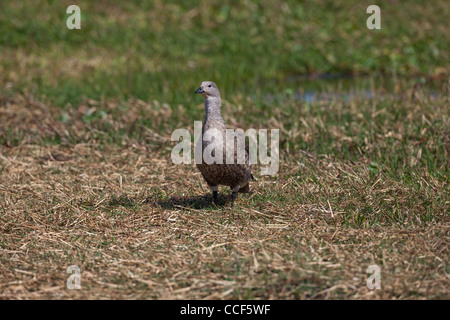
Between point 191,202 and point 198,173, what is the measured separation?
969 millimetres

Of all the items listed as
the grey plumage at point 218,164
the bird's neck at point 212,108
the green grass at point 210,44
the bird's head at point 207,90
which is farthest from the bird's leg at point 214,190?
the green grass at point 210,44

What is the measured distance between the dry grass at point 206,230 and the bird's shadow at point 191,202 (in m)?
0.02

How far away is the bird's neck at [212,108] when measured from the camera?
6.05m

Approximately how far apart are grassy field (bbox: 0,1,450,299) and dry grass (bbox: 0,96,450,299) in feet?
0.05

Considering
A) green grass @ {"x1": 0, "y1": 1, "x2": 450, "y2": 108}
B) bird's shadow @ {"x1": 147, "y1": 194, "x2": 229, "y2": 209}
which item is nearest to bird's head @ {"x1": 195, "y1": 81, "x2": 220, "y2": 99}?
bird's shadow @ {"x1": 147, "y1": 194, "x2": 229, "y2": 209}

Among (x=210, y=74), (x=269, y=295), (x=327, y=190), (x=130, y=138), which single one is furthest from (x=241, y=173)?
(x=210, y=74)

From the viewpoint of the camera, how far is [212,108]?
6.10 metres

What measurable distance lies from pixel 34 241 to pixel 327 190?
274cm

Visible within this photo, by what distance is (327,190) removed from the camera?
20.6ft

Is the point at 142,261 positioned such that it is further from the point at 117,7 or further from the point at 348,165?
the point at 117,7

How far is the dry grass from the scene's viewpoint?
4574 millimetres

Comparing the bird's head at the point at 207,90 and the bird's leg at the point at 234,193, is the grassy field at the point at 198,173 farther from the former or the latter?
the bird's head at the point at 207,90

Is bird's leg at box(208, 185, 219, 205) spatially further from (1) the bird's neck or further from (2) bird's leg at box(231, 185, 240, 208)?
(1) the bird's neck

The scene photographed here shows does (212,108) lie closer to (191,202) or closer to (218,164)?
(218,164)
